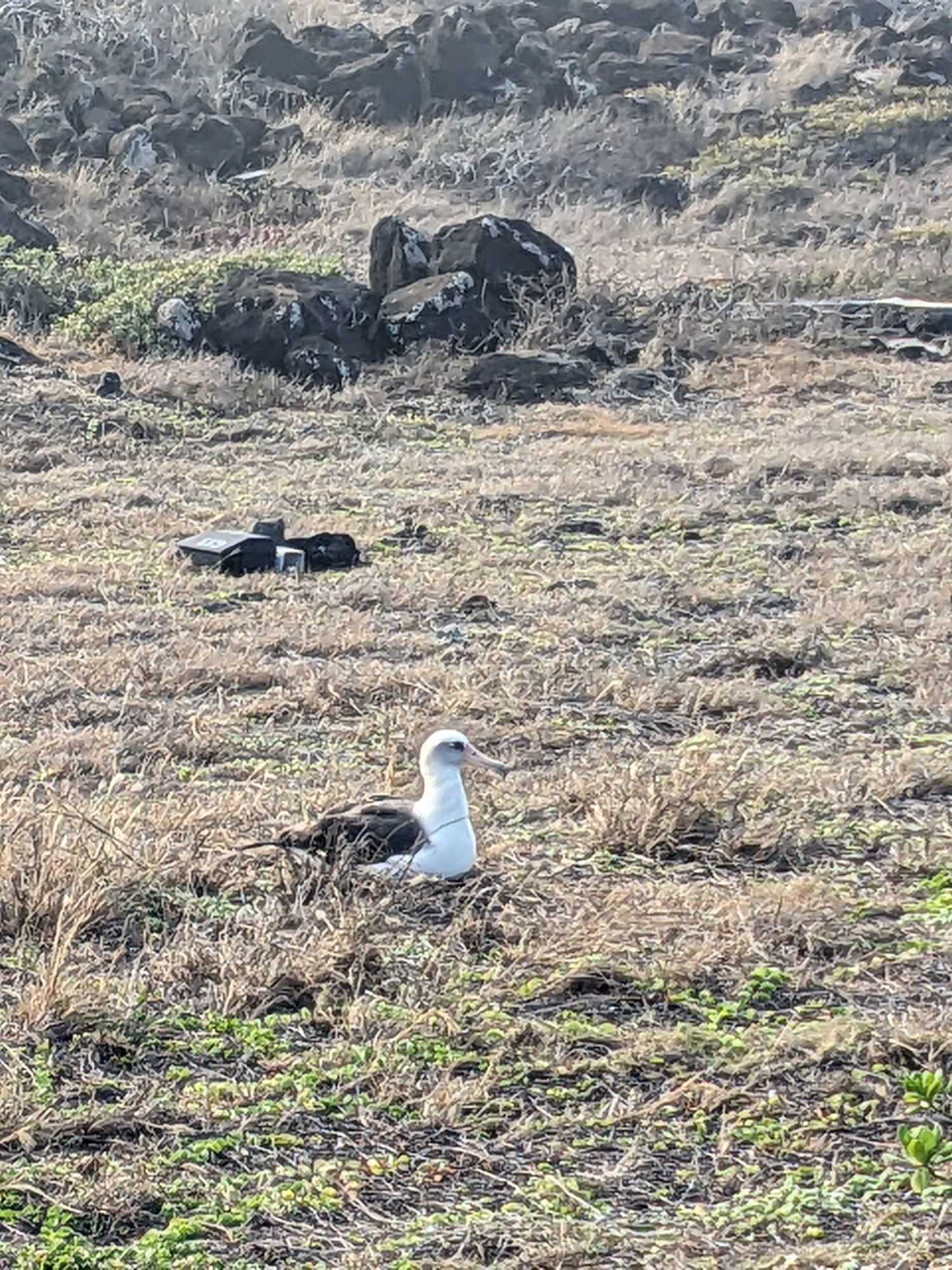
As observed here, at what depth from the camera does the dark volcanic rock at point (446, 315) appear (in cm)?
1198

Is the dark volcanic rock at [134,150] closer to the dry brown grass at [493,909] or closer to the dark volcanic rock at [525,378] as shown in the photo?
the dark volcanic rock at [525,378]

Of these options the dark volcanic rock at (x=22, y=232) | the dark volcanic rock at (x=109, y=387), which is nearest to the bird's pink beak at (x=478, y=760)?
the dark volcanic rock at (x=109, y=387)

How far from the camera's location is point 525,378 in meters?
11.2

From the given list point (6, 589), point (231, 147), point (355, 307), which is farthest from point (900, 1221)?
point (231, 147)

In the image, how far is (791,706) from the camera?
16.5ft

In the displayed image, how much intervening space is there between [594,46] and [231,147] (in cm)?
777

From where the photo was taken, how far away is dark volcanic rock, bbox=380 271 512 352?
1198 cm

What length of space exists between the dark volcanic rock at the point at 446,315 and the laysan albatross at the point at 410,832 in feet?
27.7

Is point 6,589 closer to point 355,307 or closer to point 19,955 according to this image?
point 19,955

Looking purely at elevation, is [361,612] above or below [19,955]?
below

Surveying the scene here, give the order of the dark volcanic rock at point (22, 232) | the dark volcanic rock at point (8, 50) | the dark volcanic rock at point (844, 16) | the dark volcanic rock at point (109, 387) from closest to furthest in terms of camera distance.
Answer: the dark volcanic rock at point (109, 387) < the dark volcanic rock at point (22, 232) < the dark volcanic rock at point (8, 50) < the dark volcanic rock at point (844, 16)

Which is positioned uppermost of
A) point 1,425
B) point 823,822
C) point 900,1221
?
point 900,1221

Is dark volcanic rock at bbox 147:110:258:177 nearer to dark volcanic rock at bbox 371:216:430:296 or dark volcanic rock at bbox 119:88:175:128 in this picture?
dark volcanic rock at bbox 119:88:175:128

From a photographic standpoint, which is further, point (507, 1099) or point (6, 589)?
point (6, 589)
